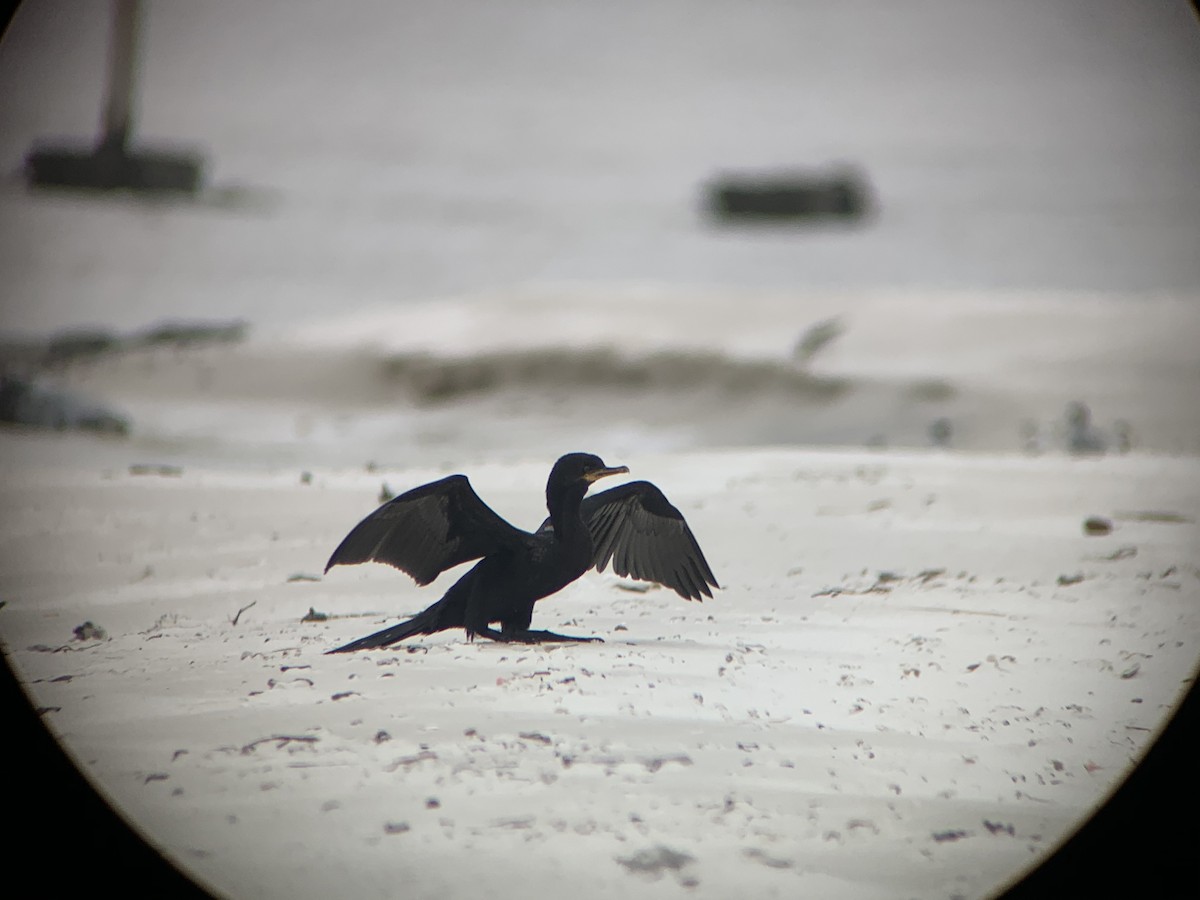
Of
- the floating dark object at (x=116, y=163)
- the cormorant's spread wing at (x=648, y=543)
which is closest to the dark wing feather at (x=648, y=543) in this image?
the cormorant's spread wing at (x=648, y=543)

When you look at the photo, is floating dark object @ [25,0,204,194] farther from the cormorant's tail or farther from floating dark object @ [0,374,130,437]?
the cormorant's tail

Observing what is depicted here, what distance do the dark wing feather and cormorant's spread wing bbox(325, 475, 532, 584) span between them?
546mm

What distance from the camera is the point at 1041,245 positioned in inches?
608

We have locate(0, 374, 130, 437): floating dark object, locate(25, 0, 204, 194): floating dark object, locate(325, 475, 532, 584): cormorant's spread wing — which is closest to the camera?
locate(325, 475, 532, 584): cormorant's spread wing

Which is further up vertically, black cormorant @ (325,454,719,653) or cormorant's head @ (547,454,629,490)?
cormorant's head @ (547,454,629,490)

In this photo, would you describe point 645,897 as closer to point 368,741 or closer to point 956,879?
point 956,879

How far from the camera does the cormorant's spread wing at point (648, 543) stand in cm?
477

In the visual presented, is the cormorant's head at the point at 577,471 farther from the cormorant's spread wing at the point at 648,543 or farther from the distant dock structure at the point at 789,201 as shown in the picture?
the distant dock structure at the point at 789,201

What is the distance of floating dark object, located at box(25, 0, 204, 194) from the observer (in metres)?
10.4

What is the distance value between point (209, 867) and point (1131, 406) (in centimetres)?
878

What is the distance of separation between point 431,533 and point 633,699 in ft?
3.28

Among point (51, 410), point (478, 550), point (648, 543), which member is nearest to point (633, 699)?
point (478, 550)

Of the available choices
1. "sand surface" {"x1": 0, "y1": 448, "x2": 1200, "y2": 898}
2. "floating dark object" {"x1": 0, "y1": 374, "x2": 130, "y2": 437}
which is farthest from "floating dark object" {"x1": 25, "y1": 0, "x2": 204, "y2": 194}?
"sand surface" {"x1": 0, "y1": 448, "x2": 1200, "y2": 898}

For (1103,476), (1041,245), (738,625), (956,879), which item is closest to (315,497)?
(738,625)
